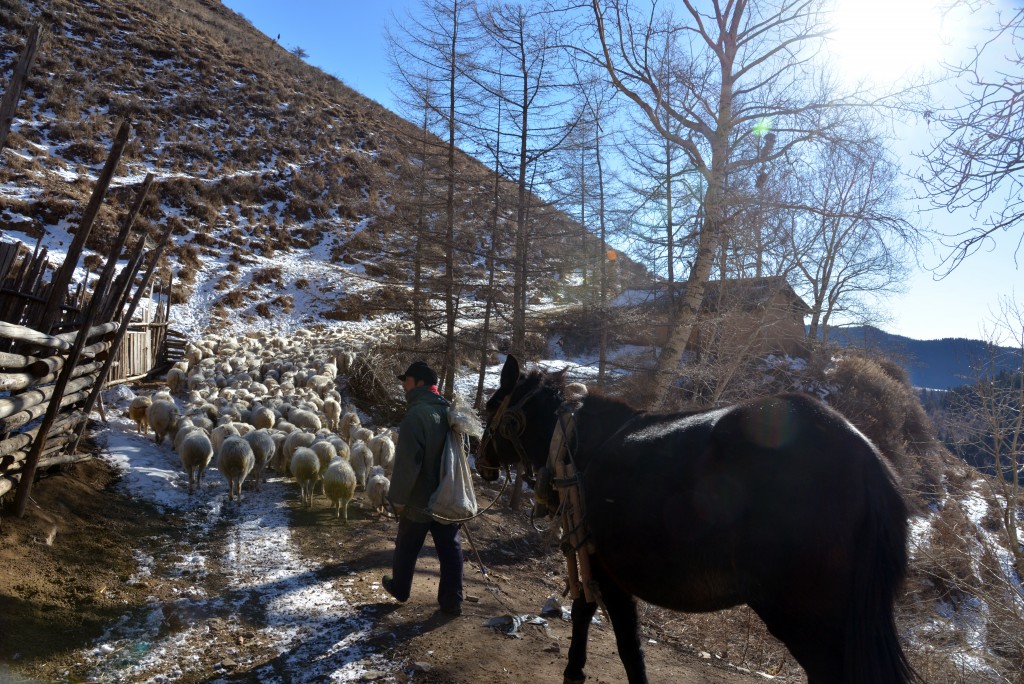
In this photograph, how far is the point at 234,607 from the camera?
18.0 ft

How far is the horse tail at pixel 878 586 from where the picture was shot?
2.64 meters

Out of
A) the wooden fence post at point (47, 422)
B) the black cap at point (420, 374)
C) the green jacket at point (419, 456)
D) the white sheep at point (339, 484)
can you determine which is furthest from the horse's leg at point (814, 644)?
the white sheep at point (339, 484)

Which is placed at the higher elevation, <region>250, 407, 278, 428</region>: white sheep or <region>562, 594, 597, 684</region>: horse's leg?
<region>250, 407, 278, 428</region>: white sheep

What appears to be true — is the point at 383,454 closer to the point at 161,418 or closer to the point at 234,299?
the point at 161,418

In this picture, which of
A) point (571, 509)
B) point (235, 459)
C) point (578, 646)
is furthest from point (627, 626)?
point (235, 459)

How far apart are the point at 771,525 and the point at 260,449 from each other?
27.1ft

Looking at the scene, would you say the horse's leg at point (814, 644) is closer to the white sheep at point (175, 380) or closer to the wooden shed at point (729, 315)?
the wooden shed at point (729, 315)

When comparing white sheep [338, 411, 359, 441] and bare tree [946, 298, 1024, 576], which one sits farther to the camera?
white sheep [338, 411, 359, 441]

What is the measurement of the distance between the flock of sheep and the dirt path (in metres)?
0.69

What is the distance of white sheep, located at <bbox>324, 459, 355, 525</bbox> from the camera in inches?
339

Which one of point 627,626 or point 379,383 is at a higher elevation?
point 379,383

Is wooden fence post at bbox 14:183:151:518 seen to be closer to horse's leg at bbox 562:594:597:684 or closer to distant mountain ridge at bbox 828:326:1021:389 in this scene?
horse's leg at bbox 562:594:597:684

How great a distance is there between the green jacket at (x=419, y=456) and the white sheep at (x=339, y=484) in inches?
137

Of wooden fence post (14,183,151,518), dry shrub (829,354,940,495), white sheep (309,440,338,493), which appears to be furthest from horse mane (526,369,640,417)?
dry shrub (829,354,940,495)
